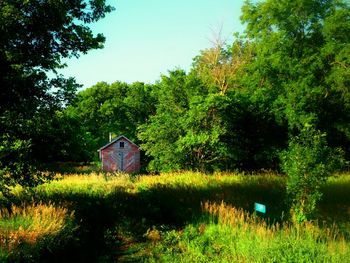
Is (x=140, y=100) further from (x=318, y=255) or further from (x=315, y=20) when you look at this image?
(x=318, y=255)

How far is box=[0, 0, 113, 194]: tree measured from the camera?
945 cm

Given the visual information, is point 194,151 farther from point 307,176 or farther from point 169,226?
point 307,176

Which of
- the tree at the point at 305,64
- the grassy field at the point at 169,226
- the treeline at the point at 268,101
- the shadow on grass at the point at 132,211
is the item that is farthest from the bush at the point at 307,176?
the tree at the point at 305,64

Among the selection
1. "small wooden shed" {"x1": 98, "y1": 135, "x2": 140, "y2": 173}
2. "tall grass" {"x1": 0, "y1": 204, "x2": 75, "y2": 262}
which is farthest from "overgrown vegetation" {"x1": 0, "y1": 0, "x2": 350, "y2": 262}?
"small wooden shed" {"x1": 98, "y1": 135, "x2": 140, "y2": 173}

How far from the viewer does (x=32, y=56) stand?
9922mm

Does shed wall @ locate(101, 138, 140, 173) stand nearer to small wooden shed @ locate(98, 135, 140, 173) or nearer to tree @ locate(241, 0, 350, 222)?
small wooden shed @ locate(98, 135, 140, 173)

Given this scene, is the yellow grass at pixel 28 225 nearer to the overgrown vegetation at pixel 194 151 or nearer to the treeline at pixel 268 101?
the overgrown vegetation at pixel 194 151

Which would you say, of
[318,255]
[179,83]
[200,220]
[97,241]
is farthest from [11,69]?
[179,83]

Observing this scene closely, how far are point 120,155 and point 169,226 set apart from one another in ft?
122

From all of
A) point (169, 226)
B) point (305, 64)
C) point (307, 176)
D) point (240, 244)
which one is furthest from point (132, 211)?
point (305, 64)

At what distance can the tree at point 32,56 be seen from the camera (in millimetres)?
9448

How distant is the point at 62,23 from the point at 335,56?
20.6 metres

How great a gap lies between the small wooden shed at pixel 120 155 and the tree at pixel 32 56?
3677 cm

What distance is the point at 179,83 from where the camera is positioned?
2695 cm
